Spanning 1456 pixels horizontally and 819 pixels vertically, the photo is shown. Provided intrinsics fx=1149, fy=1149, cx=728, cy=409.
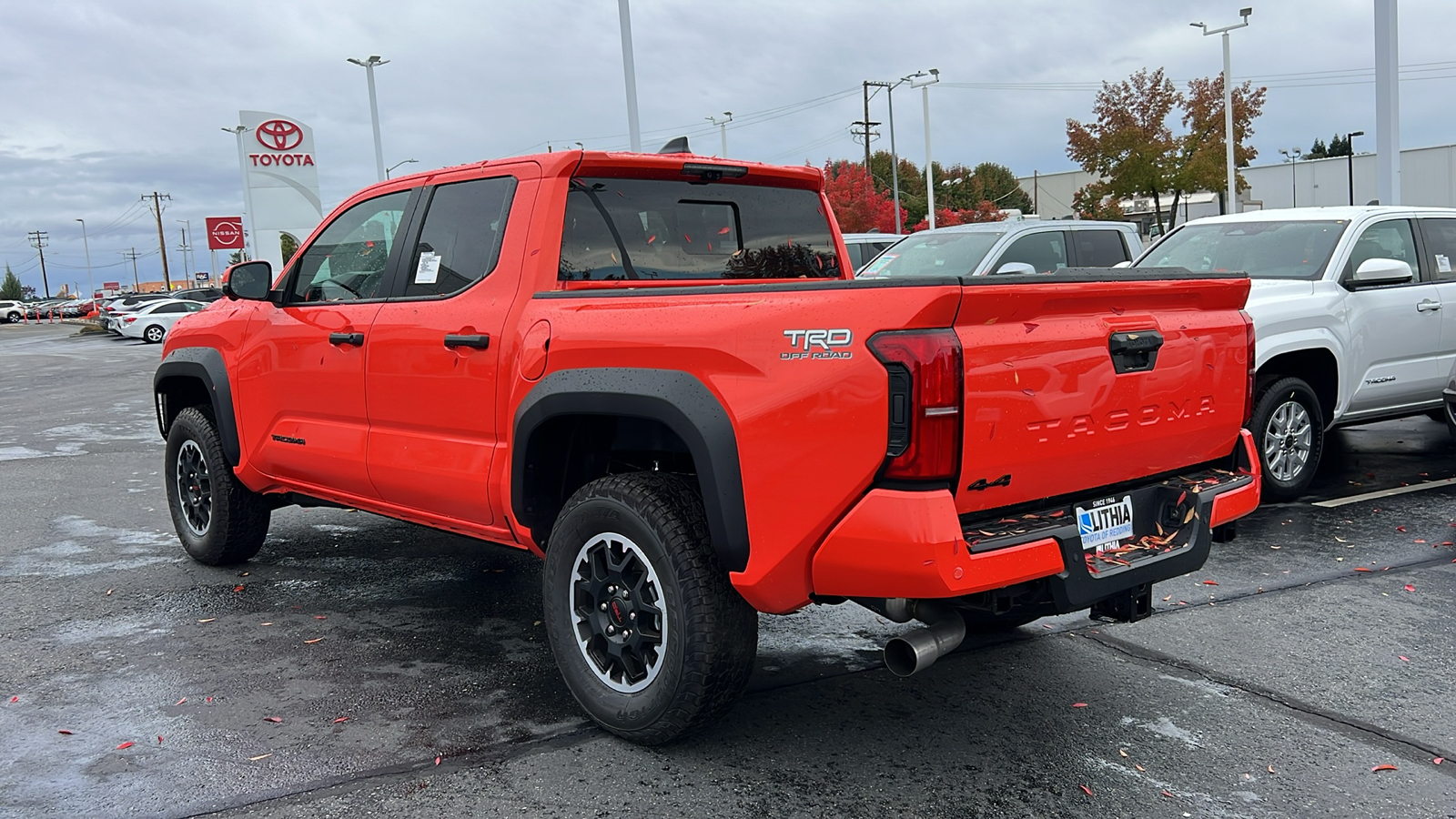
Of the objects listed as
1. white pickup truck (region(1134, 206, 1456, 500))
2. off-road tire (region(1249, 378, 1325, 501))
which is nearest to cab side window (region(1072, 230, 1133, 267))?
white pickup truck (region(1134, 206, 1456, 500))

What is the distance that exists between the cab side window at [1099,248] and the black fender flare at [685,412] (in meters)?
9.01

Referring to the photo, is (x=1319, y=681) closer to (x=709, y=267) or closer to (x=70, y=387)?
(x=709, y=267)

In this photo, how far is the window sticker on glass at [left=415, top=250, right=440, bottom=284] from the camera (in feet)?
15.5

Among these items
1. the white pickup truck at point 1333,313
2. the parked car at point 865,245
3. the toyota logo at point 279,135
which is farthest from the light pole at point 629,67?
the toyota logo at point 279,135

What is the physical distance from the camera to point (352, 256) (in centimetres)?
530

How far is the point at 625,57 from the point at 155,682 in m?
18.6

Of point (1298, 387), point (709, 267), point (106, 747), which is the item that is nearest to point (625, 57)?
point (1298, 387)

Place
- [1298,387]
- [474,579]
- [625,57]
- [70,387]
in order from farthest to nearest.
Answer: [625,57], [70,387], [1298,387], [474,579]

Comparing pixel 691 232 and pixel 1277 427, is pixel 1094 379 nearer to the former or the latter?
pixel 691 232

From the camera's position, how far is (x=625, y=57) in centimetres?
2148

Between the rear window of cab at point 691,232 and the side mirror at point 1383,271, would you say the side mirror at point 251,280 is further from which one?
the side mirror at point 1383,271

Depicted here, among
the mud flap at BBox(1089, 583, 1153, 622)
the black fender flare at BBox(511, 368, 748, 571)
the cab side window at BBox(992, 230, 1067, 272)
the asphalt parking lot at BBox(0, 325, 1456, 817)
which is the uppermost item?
the cab side window at BBox(992, 230, 1067, 272)

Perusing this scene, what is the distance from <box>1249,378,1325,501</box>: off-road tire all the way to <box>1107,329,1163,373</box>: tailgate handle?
3.94 metres

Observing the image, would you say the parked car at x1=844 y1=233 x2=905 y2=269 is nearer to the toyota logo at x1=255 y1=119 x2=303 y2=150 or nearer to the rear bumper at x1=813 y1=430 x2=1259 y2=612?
the rear bumper at x1=813 y1=430 x2=1259 y2=612
